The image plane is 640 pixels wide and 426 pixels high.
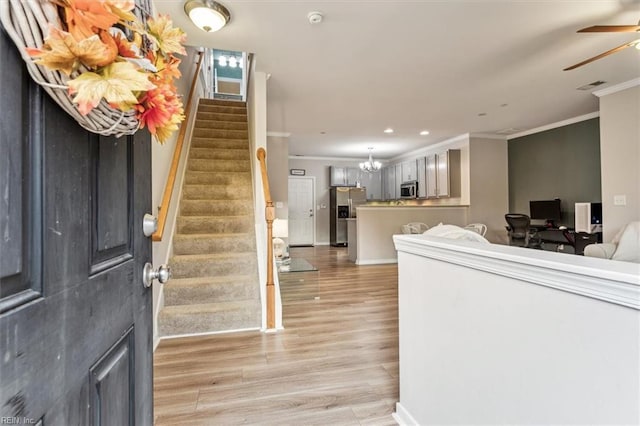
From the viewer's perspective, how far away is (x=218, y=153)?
4.35 m

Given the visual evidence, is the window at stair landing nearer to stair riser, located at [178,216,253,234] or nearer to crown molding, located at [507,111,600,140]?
stair riser, located at [178,216,253,234]

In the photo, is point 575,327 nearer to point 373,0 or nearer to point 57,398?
point 57,398

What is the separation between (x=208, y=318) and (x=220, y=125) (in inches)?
133

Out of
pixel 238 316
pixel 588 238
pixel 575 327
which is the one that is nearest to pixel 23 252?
pixel 575 327

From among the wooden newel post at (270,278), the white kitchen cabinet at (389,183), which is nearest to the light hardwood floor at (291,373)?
the wooden newel post at (270,278)

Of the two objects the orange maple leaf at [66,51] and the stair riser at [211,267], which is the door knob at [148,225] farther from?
the stair riser at [211,267]

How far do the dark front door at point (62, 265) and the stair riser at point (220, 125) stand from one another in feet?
14.5

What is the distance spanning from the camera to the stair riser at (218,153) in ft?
14.0

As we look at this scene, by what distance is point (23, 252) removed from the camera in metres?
0.42

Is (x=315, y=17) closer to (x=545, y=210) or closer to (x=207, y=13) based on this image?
(x=207, y=13)

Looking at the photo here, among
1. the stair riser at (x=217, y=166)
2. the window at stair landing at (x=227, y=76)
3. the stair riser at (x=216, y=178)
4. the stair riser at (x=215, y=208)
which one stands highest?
the window at stair landing at (x=227, y=76)

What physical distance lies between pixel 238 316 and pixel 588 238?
4.89 m

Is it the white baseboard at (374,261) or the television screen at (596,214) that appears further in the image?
the white baseboard at (374,261)

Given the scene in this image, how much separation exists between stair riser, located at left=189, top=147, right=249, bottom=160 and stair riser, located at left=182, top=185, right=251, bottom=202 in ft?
2.23
